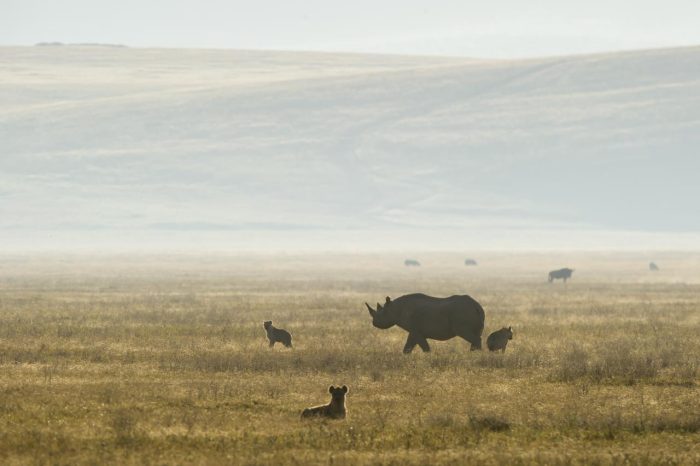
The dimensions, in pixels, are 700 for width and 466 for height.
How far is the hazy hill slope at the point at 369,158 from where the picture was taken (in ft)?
542

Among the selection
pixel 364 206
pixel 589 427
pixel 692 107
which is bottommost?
pixel 589 427

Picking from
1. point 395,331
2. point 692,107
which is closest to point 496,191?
point 692,107

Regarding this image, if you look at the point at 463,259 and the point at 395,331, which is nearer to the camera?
the point at 395,331

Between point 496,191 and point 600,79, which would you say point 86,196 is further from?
point 600,79

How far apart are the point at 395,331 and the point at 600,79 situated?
169013mm

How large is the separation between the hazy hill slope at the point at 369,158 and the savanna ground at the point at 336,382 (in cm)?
11896

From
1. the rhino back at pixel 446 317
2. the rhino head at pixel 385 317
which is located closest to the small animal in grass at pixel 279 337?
the rhino head at pixel 385 317

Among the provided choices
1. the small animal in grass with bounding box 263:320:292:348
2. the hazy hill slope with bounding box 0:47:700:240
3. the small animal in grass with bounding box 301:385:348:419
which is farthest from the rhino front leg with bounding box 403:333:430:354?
the hazy hill slope with bounding box 0:47:700:240

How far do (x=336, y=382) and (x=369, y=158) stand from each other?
156938mm

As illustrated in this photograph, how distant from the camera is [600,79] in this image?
199 meters

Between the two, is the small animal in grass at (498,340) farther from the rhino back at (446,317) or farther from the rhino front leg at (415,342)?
the rhino front leg at (415,342)

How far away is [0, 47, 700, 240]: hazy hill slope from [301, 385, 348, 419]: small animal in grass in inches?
5549

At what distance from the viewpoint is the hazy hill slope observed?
16512 centimetres

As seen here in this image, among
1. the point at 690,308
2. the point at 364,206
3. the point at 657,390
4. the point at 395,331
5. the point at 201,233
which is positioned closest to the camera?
the point at 657,390
